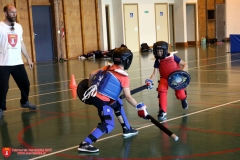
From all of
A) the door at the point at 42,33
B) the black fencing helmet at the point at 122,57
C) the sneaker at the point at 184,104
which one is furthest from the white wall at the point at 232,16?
the black fencing helmet at the point at 122,57

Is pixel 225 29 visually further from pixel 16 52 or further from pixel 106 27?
pixel 16 52

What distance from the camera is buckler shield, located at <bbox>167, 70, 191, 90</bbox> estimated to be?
816 cm

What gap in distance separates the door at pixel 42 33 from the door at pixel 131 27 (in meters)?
6.06

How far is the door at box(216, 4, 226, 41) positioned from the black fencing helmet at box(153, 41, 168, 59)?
3135 centimetres

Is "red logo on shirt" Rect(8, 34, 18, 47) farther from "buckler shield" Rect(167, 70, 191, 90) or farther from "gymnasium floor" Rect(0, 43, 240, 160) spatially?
"buckler shield" Rect(167, 70, 191, 90)

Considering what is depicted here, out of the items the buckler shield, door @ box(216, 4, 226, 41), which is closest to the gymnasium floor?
the buckler shield

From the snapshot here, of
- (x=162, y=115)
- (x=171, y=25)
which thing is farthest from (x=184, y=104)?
(x=171, y=25)

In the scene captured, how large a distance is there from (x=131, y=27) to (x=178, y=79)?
2263cm

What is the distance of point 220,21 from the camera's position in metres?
38.5

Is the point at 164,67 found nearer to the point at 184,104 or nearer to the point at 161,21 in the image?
the point at 184,104

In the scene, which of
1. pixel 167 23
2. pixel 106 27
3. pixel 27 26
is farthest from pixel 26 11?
pixel 167 23

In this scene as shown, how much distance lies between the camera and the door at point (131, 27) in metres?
30.1

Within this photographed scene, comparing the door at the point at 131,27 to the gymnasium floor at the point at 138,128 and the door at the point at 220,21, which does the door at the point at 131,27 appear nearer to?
the door at the point at 220,21

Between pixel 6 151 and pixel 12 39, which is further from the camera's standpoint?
pixel 12 39
